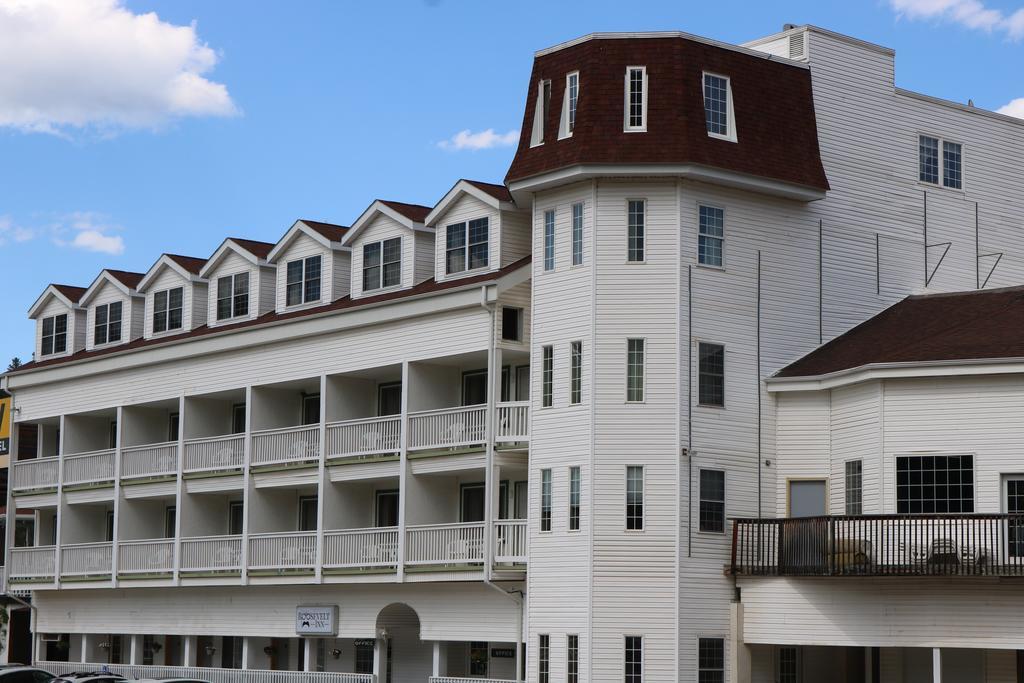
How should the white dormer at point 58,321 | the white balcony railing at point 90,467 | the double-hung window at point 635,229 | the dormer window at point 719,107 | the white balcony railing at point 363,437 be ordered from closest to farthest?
1. the double-hung window at point 635,229
2. the dormer window at point 719,107
3. the white balcony railing at point 363,437
4. the white balcony railing at point 90,467
5. the white dormer at point 58,321

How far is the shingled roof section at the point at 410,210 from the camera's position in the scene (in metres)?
50.9

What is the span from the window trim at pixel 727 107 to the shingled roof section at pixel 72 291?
101ft

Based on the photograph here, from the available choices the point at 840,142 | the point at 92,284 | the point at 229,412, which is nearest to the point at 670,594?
→ the point at 840,142

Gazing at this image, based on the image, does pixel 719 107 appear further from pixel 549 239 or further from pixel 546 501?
pixel 546 501

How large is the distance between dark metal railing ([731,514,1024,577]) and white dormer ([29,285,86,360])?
32.0 meters

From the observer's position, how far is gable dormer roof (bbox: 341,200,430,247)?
50562 mm

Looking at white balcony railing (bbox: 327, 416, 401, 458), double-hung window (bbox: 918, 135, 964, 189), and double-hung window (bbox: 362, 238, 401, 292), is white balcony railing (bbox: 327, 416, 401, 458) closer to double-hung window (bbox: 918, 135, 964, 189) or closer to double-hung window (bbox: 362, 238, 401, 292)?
double-hung window (bbox: 362, 238, 401, 292)

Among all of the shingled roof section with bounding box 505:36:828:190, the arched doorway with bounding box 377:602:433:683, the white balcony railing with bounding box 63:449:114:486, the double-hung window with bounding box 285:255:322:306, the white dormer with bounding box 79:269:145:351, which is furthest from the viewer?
the white dormer with bounding box 79:269:145:351

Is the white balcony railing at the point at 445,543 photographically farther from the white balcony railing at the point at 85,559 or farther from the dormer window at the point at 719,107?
the white balcony railing at the point at 85,559

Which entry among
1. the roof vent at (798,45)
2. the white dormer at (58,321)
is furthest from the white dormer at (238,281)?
the roof vent at (798,45)

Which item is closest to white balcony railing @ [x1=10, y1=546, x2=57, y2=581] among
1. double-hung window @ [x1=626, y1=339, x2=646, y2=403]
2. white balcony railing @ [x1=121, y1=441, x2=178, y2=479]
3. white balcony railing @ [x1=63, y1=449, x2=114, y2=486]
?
white balcony railing @ [x1=63, y1=449, x2=114, y2=486]

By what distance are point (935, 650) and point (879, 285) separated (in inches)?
492

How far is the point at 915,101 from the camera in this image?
162 feet

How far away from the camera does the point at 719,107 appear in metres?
44.0
